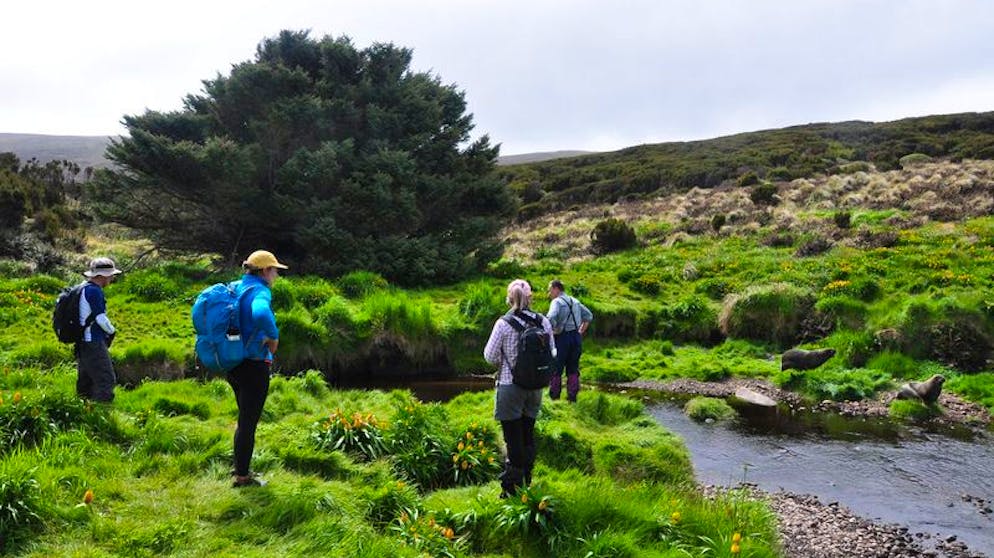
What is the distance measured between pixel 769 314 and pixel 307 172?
13.8 meters

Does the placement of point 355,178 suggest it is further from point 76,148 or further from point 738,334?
point 76,148

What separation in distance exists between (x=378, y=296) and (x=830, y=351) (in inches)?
437

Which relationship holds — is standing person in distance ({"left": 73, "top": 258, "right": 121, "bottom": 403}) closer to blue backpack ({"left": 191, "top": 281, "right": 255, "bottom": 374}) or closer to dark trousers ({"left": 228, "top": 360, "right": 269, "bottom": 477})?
blue backpack ({"left": 191, "top": 281, "right": 255, "bottom": 374})

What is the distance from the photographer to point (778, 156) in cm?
4925

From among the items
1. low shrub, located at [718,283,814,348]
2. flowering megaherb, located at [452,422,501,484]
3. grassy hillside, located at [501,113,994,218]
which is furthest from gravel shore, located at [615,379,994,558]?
grassy hillside, located at [501,113,994,218]

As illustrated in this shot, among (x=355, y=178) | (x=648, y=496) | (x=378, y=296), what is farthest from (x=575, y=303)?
(x=355, y=178)

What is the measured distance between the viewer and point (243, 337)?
223 inches

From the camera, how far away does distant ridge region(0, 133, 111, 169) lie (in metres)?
88.6

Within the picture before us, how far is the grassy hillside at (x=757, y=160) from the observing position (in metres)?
43.8

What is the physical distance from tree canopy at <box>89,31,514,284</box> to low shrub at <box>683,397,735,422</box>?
32.6 ft

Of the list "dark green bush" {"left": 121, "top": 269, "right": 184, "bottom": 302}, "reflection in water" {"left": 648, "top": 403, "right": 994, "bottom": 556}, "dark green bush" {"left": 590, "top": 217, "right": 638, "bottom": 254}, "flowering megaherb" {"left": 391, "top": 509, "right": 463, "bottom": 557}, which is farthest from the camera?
"dark green bush" {"left": 590, "top": 217, "right": 638, "bottom": 254}

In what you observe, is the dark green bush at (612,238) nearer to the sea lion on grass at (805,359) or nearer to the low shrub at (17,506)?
the sea lion on grass at (805,359)

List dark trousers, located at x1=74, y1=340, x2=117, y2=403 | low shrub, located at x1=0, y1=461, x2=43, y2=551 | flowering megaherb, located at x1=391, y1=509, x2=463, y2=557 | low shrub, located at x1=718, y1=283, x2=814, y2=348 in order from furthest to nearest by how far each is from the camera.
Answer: low shrub, located at x1=718, y1=283, x2=814, y2=348 < dark trousers, located at x1=74, y1=340, x2=117, y2=403 < flowering megaherb, located at x1=391, y1=509, x2=463, y2=557 < low shrub, located at x1=0, y1=461, x2=43, y2=551

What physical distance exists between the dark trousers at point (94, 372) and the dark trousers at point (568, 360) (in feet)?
19.5
